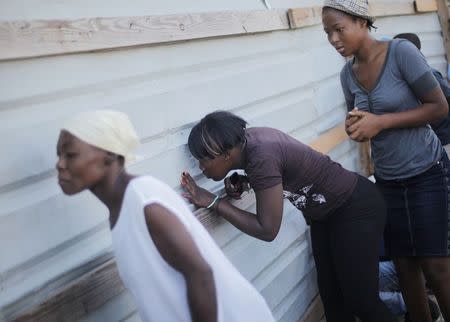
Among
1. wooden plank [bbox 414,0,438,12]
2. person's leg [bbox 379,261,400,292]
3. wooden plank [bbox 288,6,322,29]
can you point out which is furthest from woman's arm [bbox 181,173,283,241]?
wooden plank [bbox 414,0,438,12]

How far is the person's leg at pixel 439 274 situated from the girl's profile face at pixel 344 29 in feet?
4.16

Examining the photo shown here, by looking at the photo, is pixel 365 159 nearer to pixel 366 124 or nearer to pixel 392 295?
pixel 392 295

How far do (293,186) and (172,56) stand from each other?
893 mm

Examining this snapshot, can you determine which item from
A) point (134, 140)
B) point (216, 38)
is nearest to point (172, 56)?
point (216, 38)

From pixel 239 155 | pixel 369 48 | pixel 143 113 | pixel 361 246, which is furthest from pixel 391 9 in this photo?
pixel 143 113

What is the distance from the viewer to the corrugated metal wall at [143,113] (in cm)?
184

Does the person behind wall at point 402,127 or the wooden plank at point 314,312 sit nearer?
the person behind wall at point 402,127

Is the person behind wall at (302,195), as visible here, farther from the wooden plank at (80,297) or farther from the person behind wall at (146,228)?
the person behind wall at (146,228)

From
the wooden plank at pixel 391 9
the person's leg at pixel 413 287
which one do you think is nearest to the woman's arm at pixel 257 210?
the person's leg at pixel 413 287

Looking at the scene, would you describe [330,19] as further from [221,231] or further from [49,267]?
[49,267]

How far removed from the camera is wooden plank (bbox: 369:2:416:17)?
5078 millimetres

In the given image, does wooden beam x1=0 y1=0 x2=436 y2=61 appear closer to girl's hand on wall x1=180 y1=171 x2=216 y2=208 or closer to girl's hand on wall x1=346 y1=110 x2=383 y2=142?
girl's hand on wall x1=180 y1=171 x2=216 y2=208

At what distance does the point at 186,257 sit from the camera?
154 centimetres

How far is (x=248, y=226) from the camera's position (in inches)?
99.7
